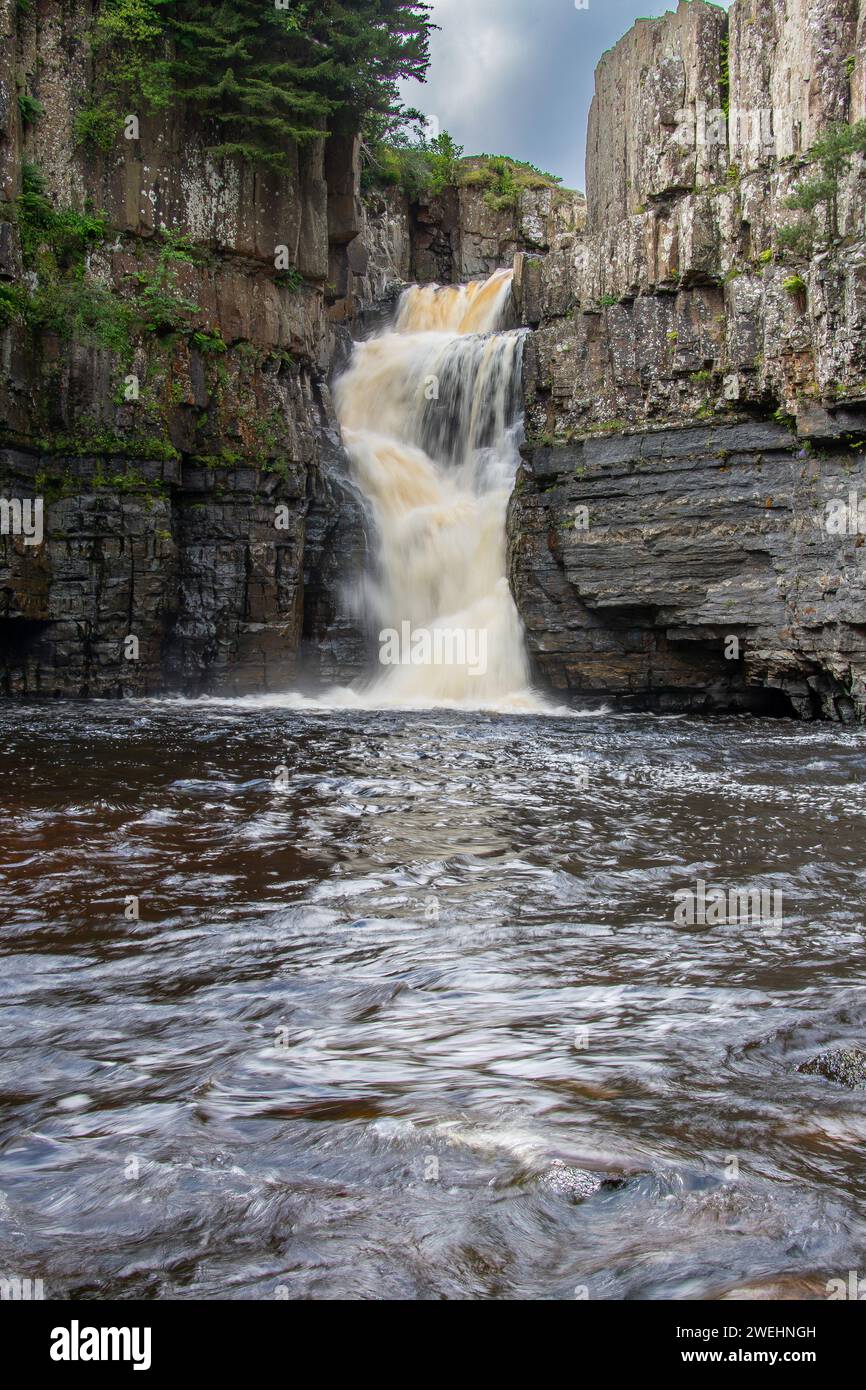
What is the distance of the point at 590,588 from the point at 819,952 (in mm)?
14894

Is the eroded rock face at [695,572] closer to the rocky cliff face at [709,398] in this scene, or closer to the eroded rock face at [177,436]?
the rocky cliff face at [709,398]

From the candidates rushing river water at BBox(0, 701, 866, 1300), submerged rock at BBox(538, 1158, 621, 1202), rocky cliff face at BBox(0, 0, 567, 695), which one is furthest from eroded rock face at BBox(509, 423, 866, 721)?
submerged rock at BBox(538, 1158, 621, 1202)

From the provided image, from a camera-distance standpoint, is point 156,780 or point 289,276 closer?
point 156,780

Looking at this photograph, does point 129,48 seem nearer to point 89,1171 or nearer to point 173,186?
point 173,186

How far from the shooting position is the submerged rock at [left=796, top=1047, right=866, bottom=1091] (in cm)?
432

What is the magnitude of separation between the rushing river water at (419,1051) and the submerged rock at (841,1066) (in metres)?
0.07

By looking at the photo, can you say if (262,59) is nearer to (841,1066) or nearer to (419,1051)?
(419,1051)

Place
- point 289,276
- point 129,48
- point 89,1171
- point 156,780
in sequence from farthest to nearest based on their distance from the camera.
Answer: point 289,276 < point 129,48 < point 156,780 < point 89,1171

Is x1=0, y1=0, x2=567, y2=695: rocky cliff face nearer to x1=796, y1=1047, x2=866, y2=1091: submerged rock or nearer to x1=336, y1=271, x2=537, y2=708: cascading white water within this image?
x1=336, y1=271, x2=537, y2=708: cascading white water

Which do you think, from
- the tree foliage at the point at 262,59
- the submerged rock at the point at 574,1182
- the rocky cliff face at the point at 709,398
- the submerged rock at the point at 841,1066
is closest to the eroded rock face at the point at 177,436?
the tree foliage at the point at 262,59

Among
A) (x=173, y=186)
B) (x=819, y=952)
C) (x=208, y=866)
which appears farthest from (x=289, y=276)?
(x=819, y=952)

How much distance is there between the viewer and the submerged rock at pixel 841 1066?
170 inches

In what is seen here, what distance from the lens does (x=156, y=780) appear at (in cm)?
1151
